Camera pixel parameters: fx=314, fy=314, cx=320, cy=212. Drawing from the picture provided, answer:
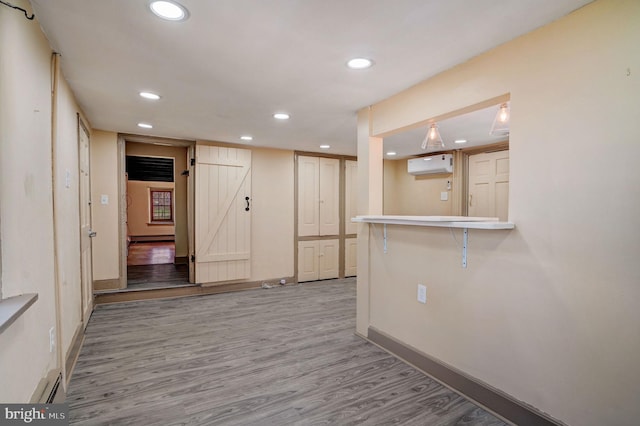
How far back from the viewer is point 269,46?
6.08ft

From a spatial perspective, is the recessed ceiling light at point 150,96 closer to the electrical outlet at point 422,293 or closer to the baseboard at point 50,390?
the baseboard at point 50,390

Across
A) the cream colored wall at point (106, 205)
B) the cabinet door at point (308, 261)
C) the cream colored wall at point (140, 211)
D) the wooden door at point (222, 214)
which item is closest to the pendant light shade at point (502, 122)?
the wooden door at point (222, 214)

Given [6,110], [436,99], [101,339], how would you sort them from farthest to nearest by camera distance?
[101,339]
[436,99]
[6,110]

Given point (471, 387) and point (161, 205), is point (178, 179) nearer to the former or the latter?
point (471, 387)

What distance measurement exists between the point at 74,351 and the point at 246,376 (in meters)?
1.48

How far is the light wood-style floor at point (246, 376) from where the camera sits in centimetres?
186

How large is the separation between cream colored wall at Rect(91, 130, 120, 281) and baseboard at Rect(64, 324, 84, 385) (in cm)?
125

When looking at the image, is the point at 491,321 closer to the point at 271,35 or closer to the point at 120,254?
the point at 271,35

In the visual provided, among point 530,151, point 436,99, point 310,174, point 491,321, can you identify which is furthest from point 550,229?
point 310,174

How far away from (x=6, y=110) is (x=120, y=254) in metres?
3.40

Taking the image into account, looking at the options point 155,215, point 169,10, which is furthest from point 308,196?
point 155,215

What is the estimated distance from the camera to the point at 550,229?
64.2 inches

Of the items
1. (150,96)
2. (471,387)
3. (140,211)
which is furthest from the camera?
(140,211)

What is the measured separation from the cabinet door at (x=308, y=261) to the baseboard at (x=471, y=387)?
278 cm
